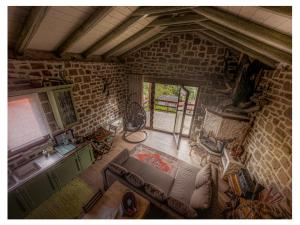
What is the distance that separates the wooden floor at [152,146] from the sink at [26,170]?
1.07m

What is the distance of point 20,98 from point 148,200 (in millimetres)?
3037

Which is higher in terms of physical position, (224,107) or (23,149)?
(224,107)

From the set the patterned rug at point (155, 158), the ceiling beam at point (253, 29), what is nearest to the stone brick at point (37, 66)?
the ceiling beam at point (253, 29)

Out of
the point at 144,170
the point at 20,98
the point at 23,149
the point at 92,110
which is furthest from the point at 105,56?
the point at 144,170

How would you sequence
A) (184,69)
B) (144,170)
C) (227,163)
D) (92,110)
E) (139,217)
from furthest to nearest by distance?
(184,69)
(92,110)
(227,163)
(144,170)
(139,217)

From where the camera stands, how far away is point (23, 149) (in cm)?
257

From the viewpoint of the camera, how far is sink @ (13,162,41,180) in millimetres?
2332

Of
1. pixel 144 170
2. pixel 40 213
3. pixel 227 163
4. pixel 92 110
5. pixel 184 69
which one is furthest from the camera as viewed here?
pixel 184 69

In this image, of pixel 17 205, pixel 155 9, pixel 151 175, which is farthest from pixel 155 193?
pixel 155 9

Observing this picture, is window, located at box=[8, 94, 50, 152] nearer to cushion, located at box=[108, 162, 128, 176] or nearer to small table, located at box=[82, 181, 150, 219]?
cushion, located at box=[108, 162, 128, 176]

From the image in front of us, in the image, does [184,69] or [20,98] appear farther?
[184,69]

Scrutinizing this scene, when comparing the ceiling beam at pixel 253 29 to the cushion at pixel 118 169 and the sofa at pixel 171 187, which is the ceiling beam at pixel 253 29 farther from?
the cushion at pixel 118 169

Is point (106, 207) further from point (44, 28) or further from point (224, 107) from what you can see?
point (224, 107)

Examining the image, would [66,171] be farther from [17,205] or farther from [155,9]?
[155,9]
